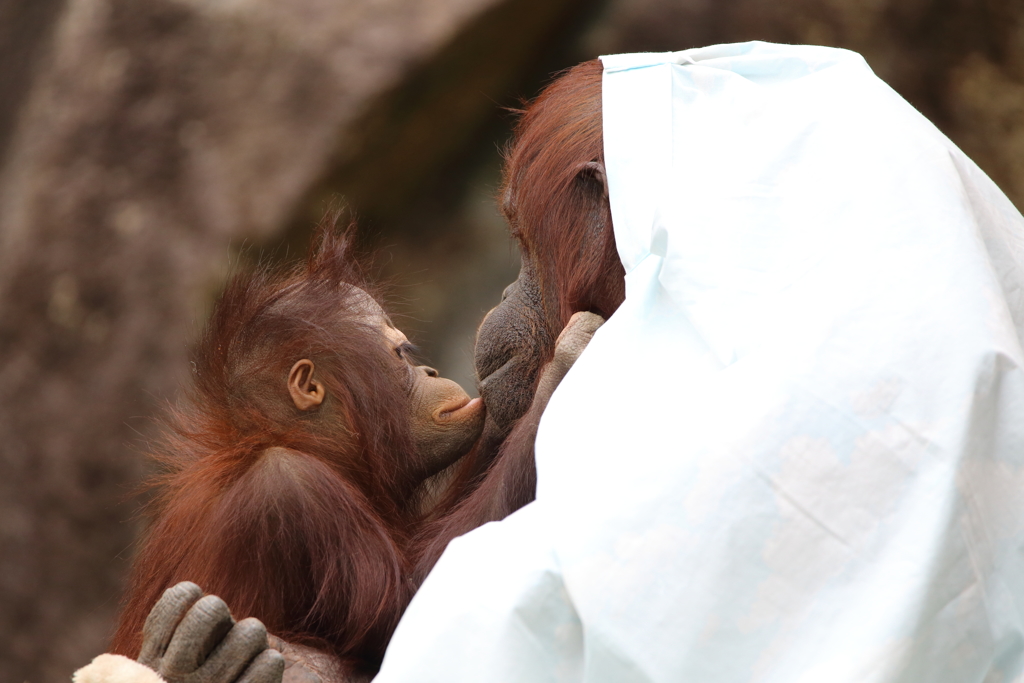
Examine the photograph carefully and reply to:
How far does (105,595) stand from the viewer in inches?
95.0

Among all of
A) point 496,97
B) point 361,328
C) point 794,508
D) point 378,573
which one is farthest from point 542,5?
point 794,508

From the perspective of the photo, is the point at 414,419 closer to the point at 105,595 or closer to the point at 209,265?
the point at 209,265

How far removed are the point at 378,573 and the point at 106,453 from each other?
1.59 m

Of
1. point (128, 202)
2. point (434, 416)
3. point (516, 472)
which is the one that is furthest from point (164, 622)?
point (128, 202)

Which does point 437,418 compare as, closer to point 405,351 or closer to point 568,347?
point 405,351

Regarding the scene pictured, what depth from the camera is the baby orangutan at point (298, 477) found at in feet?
3.50

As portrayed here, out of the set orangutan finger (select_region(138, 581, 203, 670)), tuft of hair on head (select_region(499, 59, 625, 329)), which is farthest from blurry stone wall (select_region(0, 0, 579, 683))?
orangutan finger (select_region(138, 581, 203, 670))

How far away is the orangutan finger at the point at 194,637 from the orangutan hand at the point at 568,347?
1.39 ft

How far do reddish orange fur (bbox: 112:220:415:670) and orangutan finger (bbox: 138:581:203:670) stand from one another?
161 mm

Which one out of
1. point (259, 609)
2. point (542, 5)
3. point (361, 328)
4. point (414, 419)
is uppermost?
point (542, 5)

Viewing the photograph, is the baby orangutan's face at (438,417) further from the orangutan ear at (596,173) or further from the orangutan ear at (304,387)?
the orangutan ear at (596,173)

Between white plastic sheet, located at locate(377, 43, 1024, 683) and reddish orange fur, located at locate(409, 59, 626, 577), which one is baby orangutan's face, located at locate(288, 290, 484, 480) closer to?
reddish orange fur, located at locate(409, 59, 626, 577)

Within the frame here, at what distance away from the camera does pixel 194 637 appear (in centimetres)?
88

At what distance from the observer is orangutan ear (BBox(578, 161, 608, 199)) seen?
111cm
